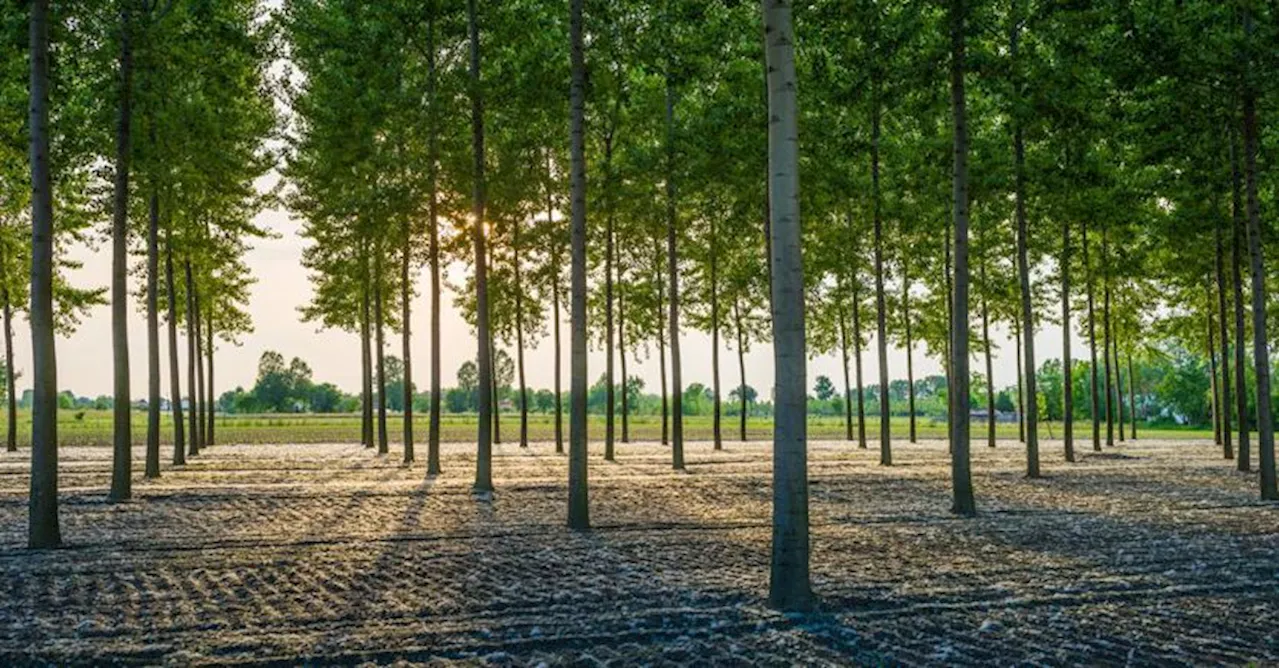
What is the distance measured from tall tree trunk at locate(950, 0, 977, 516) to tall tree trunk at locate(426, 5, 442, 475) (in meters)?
10.3

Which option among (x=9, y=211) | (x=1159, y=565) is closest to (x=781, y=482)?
(x=1159, y=565)

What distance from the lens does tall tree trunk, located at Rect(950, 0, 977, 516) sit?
17188 mm

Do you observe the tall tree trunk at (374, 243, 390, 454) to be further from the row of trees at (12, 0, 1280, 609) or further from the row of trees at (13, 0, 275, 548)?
the row of trees at (13, 0, 275, 548)

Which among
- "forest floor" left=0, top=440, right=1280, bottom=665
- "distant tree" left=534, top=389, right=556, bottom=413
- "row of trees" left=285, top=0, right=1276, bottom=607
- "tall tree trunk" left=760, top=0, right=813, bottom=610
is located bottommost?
"distant tree" left=534, top=389, right=556, bottom=413

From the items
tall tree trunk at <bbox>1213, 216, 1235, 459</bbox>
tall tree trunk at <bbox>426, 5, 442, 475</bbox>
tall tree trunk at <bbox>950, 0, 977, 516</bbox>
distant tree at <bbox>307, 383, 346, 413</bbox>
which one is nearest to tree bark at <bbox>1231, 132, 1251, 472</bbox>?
tall tree trunk at <bbox>1213, 216, 1235, 459</bbox>

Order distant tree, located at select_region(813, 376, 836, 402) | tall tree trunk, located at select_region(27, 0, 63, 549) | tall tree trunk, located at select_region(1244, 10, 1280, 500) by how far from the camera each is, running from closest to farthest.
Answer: tall tree trunk, located at select_region(27, 0, 63, 549), tall tree trunk, located at select_region(1244, 10, 1280, 500), distant tree, located at select_region(813, 376, 836, 402)

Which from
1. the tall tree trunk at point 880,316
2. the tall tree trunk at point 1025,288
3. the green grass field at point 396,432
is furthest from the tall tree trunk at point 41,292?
the green grass field at point 396,432

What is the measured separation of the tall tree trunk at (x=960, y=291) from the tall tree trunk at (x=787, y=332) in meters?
8.48

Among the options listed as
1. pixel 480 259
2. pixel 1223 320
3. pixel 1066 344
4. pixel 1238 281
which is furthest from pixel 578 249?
pixel 1223 320

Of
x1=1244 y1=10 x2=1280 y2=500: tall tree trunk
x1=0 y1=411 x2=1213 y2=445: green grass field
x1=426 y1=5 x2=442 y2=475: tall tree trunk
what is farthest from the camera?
x1=0 y1=411 x2=1213 y2=445: green grass field

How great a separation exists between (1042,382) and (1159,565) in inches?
3690

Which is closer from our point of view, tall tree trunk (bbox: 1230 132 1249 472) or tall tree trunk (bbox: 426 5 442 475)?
tall tree trunk (bbox: 1230 132 1249 472)

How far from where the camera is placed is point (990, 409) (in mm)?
43656

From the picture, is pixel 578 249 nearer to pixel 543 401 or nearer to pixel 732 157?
pixel 732 157
